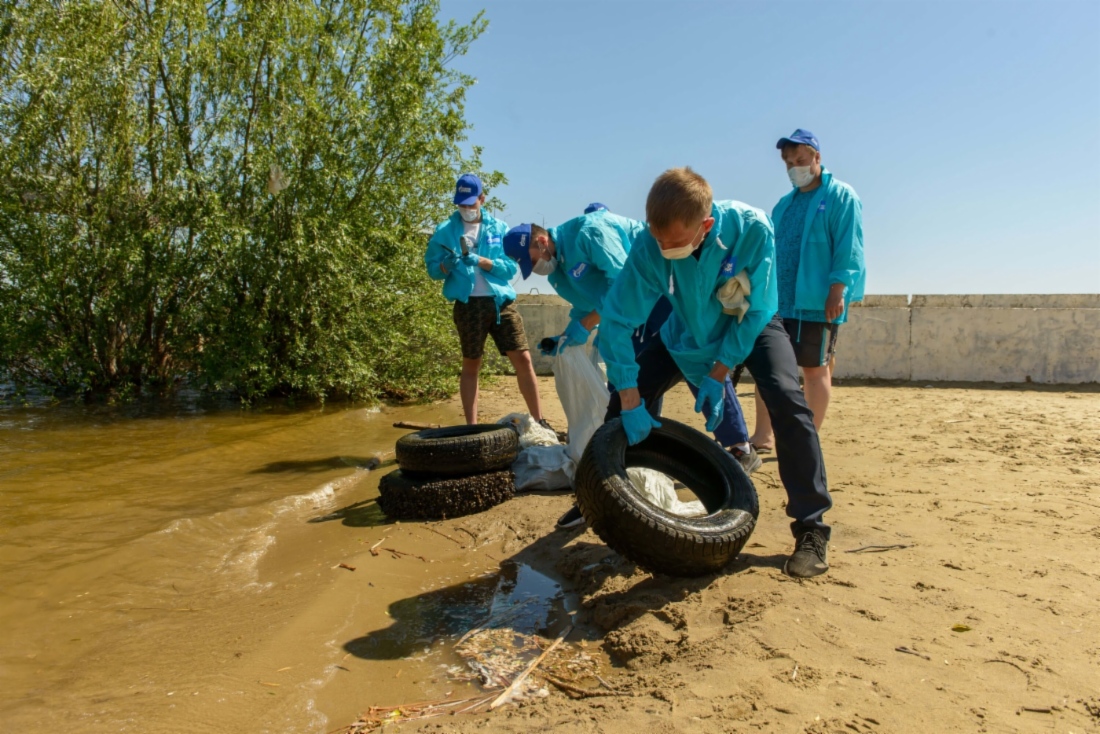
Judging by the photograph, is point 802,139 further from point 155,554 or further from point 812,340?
point 155,554

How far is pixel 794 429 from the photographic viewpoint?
3084 millimetres

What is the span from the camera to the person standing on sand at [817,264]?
4.43 metres

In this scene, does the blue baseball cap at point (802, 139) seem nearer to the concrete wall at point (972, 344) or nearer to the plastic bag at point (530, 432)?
the plastic bag at point (530, 432)

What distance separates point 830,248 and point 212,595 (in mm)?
3836

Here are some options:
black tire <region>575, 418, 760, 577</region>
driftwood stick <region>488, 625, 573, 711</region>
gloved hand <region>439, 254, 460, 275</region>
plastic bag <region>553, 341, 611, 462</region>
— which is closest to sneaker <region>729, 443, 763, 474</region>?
plastic bag <region>553, 341, 611, 462</region>

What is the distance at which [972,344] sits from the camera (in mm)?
10125

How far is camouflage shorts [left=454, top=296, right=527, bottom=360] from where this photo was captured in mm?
5766

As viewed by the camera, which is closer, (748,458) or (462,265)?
(748,458)

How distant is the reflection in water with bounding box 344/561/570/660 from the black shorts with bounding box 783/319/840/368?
2.16 metres

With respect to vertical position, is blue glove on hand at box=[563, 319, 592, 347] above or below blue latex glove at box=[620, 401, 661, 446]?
above

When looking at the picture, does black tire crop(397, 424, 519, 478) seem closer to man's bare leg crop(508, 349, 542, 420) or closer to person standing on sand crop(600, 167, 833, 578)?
man's bare leg crop(508, 349, 542, 420)

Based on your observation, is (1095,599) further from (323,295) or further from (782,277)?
(323,295)

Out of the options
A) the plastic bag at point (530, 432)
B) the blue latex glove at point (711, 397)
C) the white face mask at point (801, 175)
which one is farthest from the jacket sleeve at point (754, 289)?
the plastic bag at point (530, 432)

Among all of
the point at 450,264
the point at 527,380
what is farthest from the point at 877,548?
the point at 450,264
